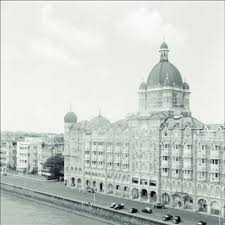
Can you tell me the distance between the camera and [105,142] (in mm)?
118188

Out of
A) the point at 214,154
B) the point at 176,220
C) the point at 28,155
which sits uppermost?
the point at 214,154

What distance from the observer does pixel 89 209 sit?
3802 inches

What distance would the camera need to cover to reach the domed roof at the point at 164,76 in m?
114

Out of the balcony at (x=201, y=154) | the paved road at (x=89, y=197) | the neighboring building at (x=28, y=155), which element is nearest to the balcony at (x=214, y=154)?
the balcony at (x=201, y=154)

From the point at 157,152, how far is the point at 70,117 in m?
41.1

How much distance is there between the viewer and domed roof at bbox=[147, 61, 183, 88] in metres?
114

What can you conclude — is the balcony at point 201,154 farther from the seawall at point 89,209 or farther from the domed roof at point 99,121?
the domed roof at point 99,121

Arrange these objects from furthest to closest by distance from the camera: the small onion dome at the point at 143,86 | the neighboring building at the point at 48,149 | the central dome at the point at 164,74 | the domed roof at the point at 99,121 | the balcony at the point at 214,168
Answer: the neighboring building at the point at 48,149, the domed roof at the point at 99,121, the small onion dome at the point at 143,86, the central dome at the point at 164,74, the balcony at the point at 214,168

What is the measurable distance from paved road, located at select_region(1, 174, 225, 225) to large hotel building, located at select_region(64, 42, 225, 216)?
132 inches

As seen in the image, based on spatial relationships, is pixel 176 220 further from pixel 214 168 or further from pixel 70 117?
pixel 70 117

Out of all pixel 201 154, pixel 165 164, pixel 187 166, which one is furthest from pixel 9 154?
pixel 201 154

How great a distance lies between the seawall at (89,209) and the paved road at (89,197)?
2.55m

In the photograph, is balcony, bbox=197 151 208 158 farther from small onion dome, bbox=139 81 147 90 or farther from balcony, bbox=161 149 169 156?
small onion dome, bbox=139 81 147 90

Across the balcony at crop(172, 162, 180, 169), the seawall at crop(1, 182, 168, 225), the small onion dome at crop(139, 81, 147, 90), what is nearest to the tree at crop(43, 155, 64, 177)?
the seawall at crop(1, 182, 168, 225)
